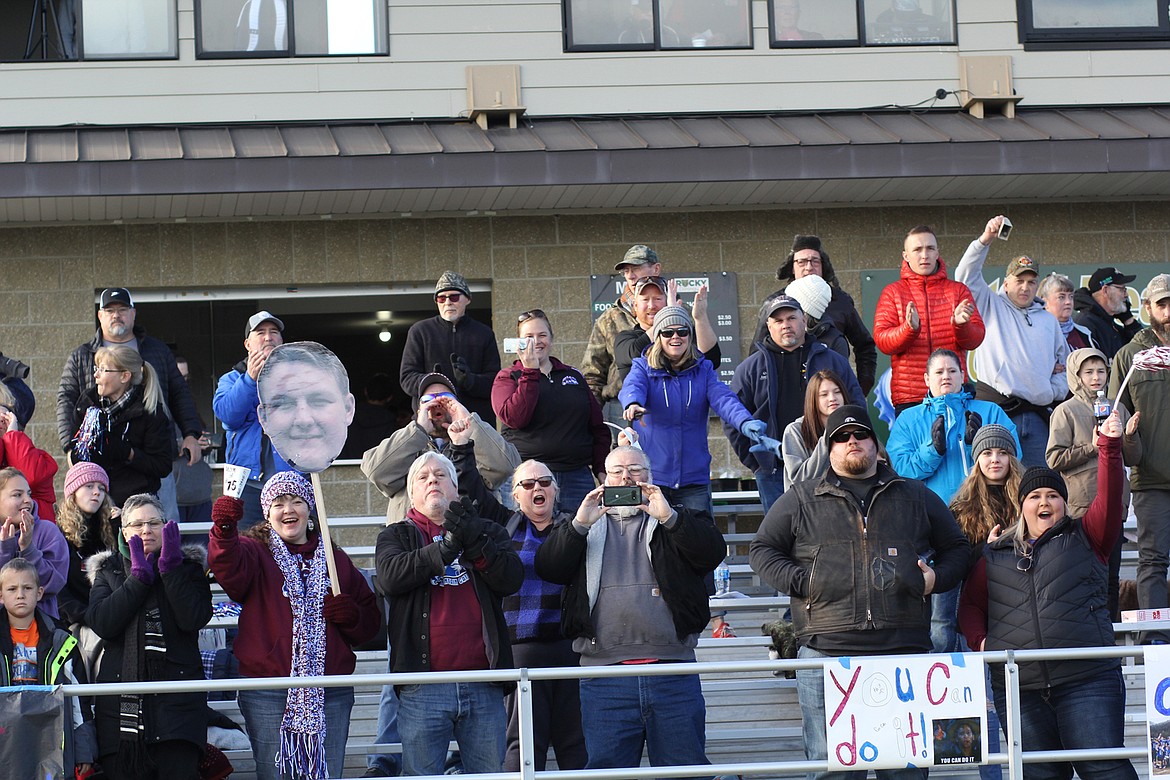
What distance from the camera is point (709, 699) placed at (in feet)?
28.8

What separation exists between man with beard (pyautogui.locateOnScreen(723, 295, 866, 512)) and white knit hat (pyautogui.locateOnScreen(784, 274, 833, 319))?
0.85 feet

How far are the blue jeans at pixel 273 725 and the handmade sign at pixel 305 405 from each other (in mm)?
564

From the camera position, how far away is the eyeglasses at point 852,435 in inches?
284

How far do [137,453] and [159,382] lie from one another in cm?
68

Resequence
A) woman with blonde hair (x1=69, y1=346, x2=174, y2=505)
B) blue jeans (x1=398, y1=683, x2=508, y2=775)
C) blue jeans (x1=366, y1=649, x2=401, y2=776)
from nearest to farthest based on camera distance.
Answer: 1. blue jeans (x1=398, y1=683, x2=508, y2=775)
2. blue jeans (x1=366, y1=649, x2=401, y2=776)
3. woman with blonde hair (x1=69, y1=346, x2=174, y2=505)

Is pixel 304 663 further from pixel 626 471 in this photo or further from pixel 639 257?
pixel 639 257

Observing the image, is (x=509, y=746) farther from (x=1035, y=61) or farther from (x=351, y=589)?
(x=1035, y=61)

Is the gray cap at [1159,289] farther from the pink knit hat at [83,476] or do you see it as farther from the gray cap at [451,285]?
the pink knit hat at [83,476]

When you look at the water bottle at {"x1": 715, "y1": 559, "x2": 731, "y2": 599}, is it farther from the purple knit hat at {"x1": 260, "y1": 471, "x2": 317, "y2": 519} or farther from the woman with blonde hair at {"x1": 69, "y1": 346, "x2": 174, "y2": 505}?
the woman with blonde hair at {"x1": 69, "y1": 346, "x2": 174, "y2": 505}

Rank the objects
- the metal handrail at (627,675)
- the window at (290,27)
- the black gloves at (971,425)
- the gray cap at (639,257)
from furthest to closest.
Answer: the window at (290,27) < the gray cap at (639,257) < the black gloves at (971,425) < the metal handrail at (627,675)

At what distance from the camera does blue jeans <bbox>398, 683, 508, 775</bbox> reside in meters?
7.02

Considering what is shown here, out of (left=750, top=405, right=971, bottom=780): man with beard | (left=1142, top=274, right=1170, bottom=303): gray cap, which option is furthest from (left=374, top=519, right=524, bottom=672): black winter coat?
(left=1142, top=274, right=1170, bottom=303): gray cap

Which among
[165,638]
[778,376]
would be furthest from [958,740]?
[165,638]

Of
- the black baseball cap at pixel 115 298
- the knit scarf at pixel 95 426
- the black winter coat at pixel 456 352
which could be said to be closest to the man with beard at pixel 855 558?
the black winter coat at pixel 456 352
